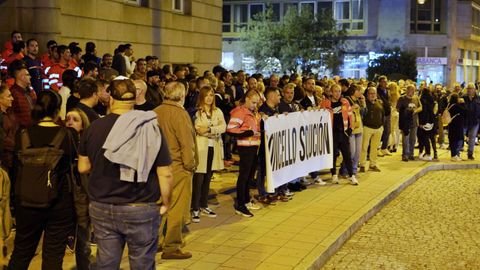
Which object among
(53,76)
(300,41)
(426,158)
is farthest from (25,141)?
(300,41)

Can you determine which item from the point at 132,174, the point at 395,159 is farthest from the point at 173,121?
the point at 395,159

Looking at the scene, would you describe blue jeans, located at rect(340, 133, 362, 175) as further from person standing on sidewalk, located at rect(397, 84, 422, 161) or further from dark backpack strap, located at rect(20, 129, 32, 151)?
dark backpack strap, located at rect(20, 129, 32, 151)

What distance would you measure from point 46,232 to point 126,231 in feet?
3.68

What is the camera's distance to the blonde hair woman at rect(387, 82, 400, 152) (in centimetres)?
1723

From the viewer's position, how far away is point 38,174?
5.54m

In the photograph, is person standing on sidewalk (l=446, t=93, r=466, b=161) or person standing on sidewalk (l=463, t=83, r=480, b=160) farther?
person standing on sidewalk (l=463, t=83, r=480, b=160)

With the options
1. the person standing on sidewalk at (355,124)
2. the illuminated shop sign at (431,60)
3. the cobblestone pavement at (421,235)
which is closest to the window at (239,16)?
the illuminated shop sign at (431,60)

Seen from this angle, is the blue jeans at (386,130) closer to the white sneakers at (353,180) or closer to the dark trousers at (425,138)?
the dark trousers at (425,138)

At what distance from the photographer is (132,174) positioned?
4.86 meters

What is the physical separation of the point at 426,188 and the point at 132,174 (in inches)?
387

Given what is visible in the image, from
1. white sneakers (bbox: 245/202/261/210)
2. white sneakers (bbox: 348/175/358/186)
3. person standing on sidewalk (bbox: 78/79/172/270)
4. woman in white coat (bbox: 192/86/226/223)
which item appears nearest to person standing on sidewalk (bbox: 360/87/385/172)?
white sneakers (bbox: 348/175/358/186)

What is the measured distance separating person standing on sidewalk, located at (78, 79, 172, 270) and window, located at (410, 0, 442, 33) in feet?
150

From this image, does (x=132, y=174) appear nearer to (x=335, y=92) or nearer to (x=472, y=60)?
(x=335, y=92)

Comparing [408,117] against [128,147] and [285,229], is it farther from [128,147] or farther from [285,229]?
[128,147]
